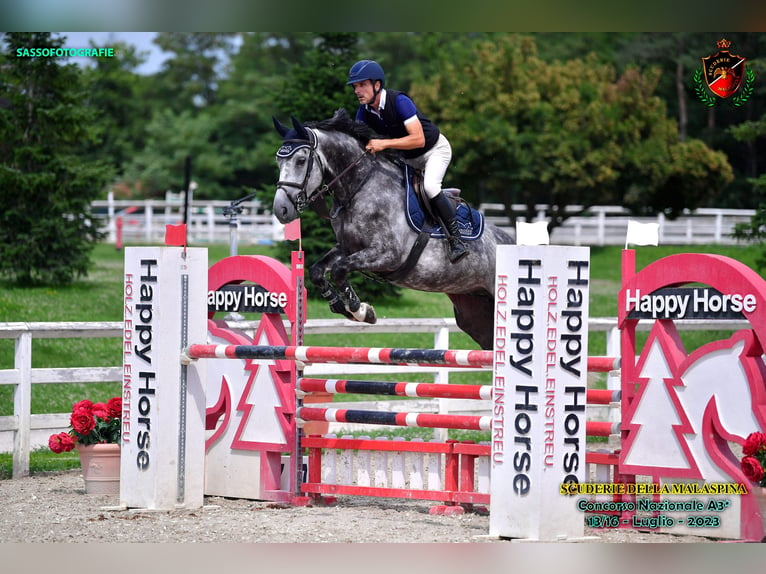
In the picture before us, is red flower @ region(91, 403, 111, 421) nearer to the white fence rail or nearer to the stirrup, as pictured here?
the white fence rail

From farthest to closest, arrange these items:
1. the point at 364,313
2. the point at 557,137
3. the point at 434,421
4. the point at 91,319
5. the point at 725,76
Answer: the point at 557,137 < the point at 91,319 < the point at 725,76 < the point at 364,313 < the point at 434,421

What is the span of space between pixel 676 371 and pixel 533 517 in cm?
92

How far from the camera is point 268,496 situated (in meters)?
5.12

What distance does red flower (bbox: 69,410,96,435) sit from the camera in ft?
16.9

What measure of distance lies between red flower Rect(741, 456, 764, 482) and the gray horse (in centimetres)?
153

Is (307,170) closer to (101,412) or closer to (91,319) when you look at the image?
(101,412)

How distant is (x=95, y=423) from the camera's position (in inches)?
206

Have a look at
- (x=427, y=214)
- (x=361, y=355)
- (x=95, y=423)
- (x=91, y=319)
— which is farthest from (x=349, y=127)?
(x=91, y=319)

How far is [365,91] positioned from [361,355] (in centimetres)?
126

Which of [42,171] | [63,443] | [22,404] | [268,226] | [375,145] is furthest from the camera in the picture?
[268,226]

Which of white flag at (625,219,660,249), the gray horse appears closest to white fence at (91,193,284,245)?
the gray horse

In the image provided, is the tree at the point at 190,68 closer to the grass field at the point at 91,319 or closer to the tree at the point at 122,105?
the tree at the point at 122,105

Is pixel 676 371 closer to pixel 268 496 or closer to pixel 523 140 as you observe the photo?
pixel 268 496

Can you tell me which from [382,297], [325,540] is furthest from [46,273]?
[325,540]
